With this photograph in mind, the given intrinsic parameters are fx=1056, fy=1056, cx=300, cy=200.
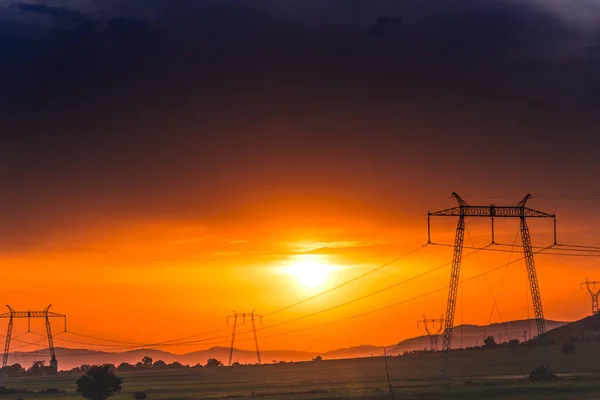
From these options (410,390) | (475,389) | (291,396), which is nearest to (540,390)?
(475,389)

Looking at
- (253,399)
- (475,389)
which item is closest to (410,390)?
(475,389)

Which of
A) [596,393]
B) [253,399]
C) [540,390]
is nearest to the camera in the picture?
Result: [596,393]

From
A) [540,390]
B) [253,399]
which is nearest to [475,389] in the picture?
[540,390]

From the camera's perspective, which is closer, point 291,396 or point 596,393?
point 596,393

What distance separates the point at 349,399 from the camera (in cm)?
18125

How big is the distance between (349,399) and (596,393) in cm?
4106

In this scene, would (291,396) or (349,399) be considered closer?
(349,399)

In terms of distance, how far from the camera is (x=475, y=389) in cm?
18512

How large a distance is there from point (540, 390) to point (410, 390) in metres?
26.5

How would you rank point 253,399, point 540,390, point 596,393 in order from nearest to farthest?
1. point 596,393
2. point 540,390
3. point 253,399

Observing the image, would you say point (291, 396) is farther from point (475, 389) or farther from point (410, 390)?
point (475, 389)

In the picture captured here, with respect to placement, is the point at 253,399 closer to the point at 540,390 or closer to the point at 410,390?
the point at 410,390

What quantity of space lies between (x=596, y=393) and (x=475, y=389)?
24181 millimetres

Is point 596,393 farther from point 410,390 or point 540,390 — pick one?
point 410,390
